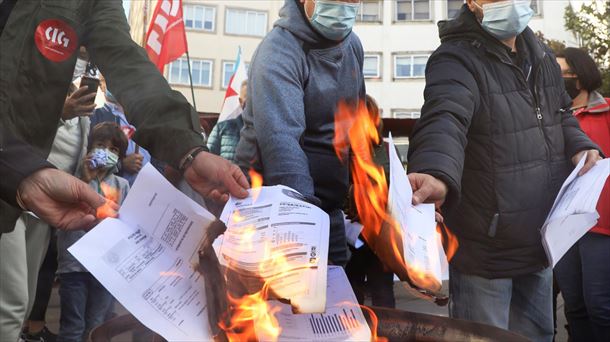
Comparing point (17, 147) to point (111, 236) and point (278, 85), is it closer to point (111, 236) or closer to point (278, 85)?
point (111, 236)

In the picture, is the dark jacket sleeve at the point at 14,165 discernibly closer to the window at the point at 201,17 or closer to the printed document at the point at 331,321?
the printed document at the point at 331,321

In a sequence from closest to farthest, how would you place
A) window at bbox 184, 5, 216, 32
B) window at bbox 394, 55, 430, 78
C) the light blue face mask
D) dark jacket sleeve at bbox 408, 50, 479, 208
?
dark jacket sleeve at bbox 408, 50, 479, 208 < the light blue face mask < window at bbox 394, 55, 430, 78 < window at bbox 184, 5, 216, 32

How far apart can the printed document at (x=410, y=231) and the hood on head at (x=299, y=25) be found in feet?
3.66

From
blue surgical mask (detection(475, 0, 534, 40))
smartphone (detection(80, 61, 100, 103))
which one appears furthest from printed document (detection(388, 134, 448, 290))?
smartphone (detection(80, 61, 100, 103))

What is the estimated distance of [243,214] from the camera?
4.71ft

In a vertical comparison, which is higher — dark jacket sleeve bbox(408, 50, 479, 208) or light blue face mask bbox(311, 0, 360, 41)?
light blue face mask bbox(311, 0, 360, 41)

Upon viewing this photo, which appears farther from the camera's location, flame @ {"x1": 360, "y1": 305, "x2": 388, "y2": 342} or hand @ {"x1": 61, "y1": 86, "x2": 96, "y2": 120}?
hand @ {"x1": 61, "y1": 86, "x2": 96, "y2": 120}

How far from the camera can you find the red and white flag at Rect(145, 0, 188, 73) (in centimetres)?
823

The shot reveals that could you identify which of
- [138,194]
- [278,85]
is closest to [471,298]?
[278,85]

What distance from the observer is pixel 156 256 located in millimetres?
1387

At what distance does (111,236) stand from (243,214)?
0.95ft

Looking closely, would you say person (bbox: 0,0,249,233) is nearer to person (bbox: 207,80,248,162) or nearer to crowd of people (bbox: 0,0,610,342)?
crowd of people (bbox: 0,0,610,342)

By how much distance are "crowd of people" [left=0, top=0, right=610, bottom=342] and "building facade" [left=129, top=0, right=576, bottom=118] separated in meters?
24.0

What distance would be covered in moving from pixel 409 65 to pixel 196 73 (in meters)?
9.75
